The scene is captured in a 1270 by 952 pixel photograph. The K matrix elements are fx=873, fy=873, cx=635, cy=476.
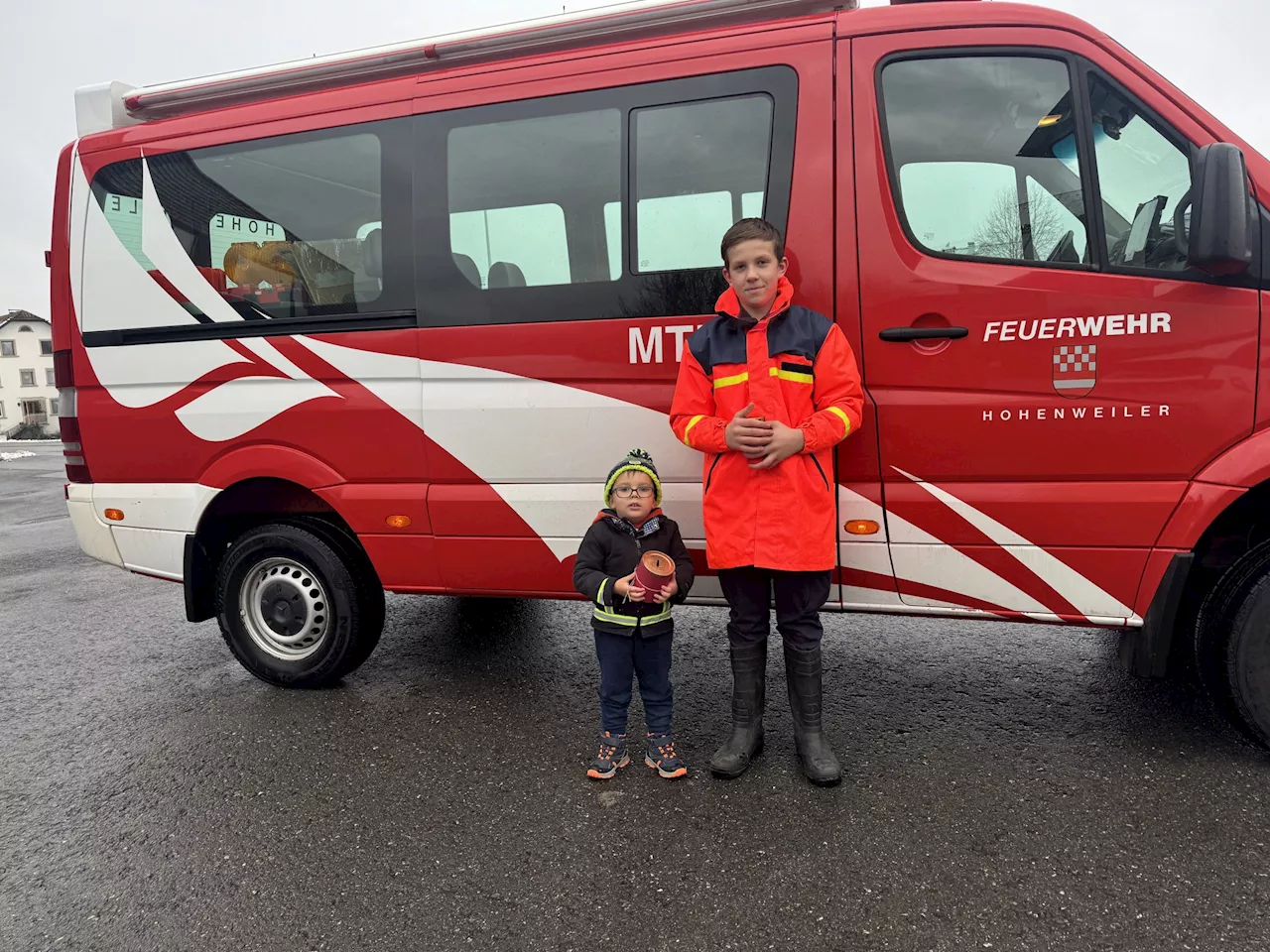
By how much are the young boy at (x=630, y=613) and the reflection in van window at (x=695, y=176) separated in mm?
771

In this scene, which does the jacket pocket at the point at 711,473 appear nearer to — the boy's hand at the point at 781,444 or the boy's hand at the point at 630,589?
the boy's hand at the point at 781,444

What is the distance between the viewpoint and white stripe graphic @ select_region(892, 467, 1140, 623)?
2875 mm

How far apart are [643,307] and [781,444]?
79cm

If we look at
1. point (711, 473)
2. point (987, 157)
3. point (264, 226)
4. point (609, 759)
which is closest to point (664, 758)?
point (609, 759)

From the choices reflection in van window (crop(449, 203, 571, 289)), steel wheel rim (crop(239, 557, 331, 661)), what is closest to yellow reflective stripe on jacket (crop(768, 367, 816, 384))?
reflection in van window (crop(449, 203, 571, 289))

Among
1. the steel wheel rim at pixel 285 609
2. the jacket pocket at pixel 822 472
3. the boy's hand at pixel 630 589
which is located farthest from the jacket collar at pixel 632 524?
the steel wheel rim at pixel 285 609

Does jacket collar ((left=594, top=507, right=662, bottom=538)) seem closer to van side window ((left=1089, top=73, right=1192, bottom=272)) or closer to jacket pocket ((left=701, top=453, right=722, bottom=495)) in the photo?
jacket pocket ((left=701, top=453, right=722, bottom=495))

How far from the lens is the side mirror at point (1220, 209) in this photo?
8.17 ft

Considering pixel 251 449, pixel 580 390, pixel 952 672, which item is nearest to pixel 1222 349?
pixel 952 672

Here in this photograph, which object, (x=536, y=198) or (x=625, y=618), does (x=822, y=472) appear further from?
(x=536, y=198)

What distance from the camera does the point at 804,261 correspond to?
2.95 metres

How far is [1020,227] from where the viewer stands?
2.83 metres

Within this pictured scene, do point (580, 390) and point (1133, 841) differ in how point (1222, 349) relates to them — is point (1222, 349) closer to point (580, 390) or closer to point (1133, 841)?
point (1133, 841)

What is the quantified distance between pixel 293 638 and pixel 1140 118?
12.5 ft
